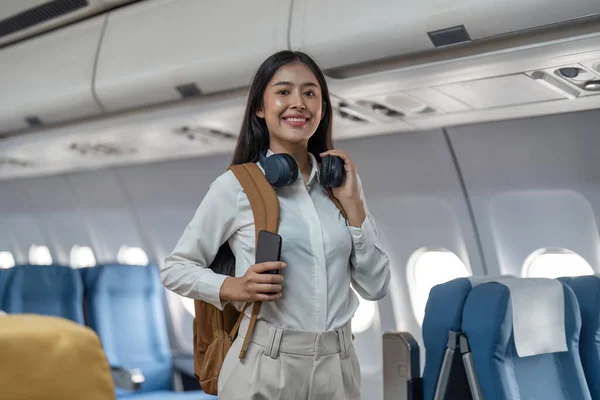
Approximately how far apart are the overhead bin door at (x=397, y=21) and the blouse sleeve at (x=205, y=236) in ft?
4.33

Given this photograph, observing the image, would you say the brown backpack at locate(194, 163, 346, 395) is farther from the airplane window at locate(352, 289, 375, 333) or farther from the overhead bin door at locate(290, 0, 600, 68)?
the airplane window at locate(352, 289, 375, 333)

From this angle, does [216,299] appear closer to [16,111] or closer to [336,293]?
[336,293]

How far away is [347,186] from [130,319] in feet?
17.0

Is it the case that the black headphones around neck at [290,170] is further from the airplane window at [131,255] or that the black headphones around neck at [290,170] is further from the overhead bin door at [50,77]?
the airplane window at [131,255]

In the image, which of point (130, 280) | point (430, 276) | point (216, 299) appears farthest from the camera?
point (130, 280)

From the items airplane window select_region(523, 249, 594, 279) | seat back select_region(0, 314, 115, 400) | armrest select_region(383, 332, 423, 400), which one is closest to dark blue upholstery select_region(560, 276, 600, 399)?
armrest select_region(383, 332, 423, 400)

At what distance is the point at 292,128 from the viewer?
2092 millimetres

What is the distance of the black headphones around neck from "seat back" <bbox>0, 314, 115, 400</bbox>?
962mm

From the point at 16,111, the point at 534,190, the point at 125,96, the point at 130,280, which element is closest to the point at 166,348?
the point at 130,280

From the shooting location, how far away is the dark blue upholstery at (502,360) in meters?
2.89

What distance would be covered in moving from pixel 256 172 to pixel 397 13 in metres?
1.37

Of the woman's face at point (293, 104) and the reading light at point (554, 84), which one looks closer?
the woman's face at point (293, 104)

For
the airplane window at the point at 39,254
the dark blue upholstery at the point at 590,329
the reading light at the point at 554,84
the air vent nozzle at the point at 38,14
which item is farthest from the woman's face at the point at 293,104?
the airplane window at the point at 39,254

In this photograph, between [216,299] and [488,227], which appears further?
[488,227]
